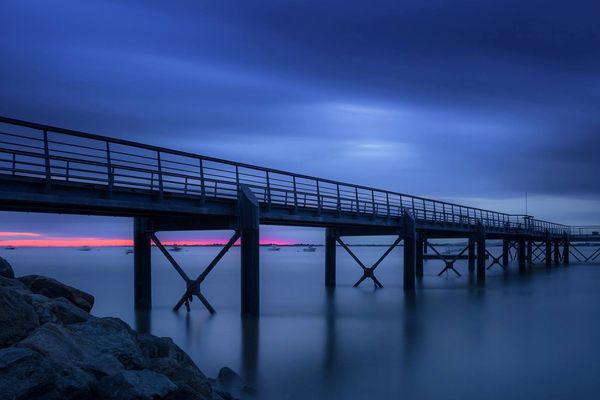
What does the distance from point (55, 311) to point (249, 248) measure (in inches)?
353

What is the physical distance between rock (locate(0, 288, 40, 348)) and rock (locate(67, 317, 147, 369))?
0.69 meters

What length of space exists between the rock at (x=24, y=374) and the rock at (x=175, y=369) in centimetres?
181

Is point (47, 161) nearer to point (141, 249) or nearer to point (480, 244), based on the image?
point (141, 249)

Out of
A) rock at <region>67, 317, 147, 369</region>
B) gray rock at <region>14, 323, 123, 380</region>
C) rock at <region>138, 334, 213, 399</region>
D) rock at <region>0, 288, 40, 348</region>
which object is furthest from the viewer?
rock at <region>67, 317, 147, 369</region>

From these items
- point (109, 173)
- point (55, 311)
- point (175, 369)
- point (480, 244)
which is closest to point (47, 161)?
point (109, 173)

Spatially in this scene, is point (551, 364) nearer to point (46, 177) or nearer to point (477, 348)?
point (477, 348)

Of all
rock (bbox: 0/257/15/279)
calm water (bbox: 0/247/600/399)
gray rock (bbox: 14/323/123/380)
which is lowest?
calm water (bbox: 0/247/600/399)

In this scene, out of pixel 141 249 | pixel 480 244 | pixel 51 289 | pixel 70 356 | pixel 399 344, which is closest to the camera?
pixel 70 356

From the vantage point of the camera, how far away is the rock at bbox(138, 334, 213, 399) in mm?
8199

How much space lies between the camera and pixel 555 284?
4059 centimetres

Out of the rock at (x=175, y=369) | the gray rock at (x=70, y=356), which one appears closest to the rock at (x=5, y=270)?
the rock at (x=175, y=369)

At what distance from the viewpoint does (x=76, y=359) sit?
24.2 feet

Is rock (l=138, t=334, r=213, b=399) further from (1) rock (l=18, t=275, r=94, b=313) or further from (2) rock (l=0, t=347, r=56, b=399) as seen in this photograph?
(1) rock (l=18, t=275, r=94, b=313)

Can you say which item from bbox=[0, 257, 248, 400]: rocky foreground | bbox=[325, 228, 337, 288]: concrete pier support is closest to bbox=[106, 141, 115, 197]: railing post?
bbox=[0, 257, 248, 400]: rocky foreground
